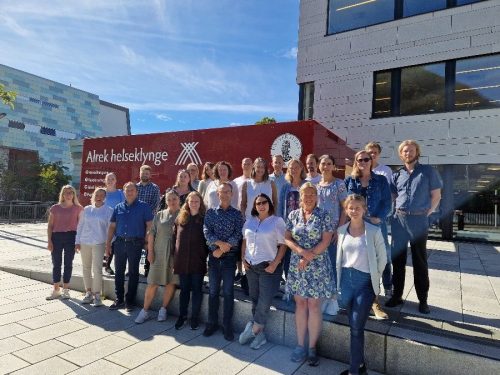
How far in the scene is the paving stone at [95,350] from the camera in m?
3.56

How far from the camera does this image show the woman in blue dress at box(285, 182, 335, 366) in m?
3.46

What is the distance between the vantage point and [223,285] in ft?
13.6

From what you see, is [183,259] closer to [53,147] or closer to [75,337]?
[75,337]

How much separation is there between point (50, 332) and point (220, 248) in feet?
7.92

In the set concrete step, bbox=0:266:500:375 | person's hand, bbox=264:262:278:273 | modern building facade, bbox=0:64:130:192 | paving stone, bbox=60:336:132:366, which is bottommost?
paving stone, bbox=60:336:132:366

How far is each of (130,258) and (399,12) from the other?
10.5 metres

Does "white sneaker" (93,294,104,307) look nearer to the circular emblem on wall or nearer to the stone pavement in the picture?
the stone pavement

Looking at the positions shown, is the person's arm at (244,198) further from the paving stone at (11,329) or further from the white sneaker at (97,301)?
the paving stone at (11,329)

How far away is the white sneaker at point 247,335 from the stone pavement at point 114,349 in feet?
0.25

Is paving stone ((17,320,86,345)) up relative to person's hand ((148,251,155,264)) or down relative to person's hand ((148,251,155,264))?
down

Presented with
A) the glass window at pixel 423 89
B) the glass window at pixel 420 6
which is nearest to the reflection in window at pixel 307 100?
the glass window at pixel 423 89

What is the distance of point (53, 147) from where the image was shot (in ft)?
221

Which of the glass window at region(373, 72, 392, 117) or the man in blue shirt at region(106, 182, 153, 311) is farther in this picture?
the glass window at region(373, 72, 392, 117)

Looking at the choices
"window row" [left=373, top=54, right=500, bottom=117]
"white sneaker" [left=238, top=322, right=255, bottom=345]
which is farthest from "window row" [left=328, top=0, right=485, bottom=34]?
"white sneaker" [left=238, top=322, right=255, bottom=345]
